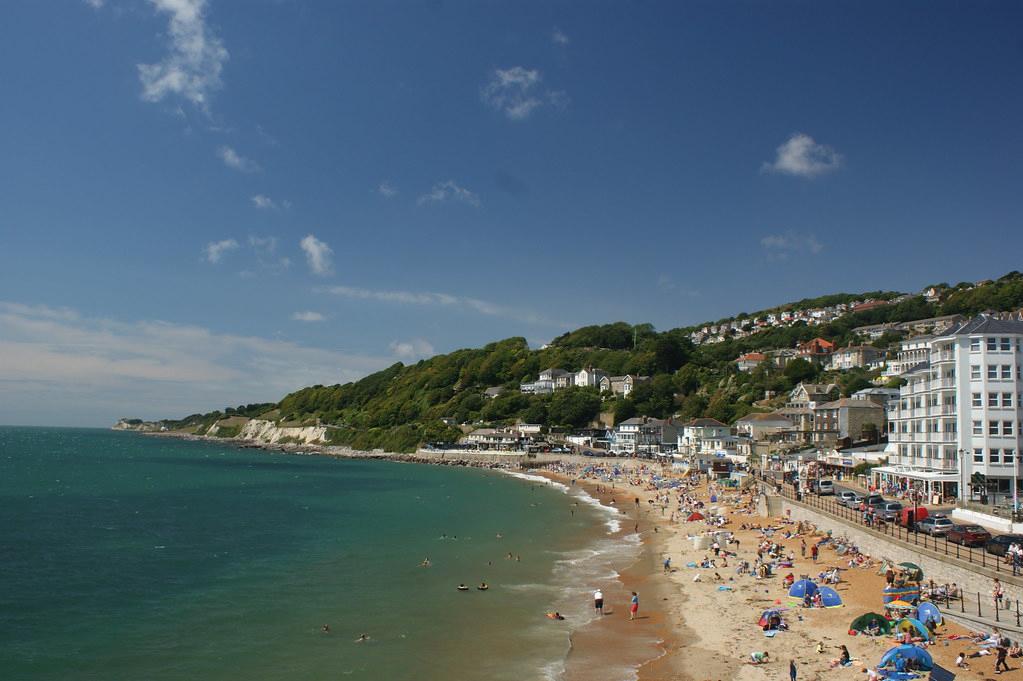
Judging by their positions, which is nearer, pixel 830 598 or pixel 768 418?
pixel 830 598

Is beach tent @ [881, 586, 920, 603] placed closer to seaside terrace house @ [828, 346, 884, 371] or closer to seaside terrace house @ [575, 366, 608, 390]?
seaside terrace house @ [828, 346, 884, 371]

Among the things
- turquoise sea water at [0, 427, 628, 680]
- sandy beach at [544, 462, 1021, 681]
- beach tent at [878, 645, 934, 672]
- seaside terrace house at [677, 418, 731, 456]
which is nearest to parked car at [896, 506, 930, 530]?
sandy beach at [544, 462, 1021, 681]

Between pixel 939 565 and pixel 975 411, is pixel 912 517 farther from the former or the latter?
pixel 975 411


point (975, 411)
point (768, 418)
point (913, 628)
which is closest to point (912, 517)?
point (975, 411)

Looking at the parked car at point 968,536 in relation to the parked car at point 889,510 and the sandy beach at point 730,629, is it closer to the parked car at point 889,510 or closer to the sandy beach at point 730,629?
the sandy beach at point 730,629

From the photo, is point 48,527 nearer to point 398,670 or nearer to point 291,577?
point 291,577

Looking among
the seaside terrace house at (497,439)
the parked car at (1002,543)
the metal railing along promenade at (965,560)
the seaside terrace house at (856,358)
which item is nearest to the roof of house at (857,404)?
the metal railing along promenade at (965,560)
